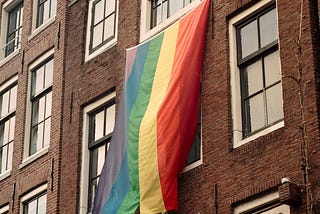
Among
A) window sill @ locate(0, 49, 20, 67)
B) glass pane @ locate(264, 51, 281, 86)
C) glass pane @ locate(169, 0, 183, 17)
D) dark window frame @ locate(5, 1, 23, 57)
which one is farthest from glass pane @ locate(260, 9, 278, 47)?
dark window frame @ locate(5, 1, 23, 57)

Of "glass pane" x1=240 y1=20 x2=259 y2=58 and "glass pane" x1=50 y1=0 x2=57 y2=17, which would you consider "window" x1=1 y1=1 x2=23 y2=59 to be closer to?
"glass pane" x1=50 y1=0 x2=57 y2=17

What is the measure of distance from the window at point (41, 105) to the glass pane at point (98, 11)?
6.75 feet

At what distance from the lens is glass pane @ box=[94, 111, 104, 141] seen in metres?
→ 20.9

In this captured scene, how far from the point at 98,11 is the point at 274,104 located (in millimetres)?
7488

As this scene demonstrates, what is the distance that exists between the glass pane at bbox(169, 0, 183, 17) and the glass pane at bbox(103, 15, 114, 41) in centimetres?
217

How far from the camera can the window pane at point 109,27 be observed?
21750mm

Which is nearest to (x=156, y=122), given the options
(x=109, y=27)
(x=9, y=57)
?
(x=109, y=27)

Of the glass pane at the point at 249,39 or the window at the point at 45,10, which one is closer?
the glass pane at the point at 249,39

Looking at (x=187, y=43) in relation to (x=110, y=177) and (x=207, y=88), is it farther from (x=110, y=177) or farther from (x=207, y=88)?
(x=110, y=177)

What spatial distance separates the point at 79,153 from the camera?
21188 mm

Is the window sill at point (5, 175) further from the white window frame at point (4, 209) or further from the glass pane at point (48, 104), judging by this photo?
the glass pane at point (48, 104)

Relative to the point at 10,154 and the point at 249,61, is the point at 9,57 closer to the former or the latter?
the point at 10,154

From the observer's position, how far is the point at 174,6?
65.0 ft

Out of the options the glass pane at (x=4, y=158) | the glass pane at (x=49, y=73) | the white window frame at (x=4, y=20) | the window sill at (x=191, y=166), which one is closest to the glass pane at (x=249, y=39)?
the window sill at (x=191, y=166)
